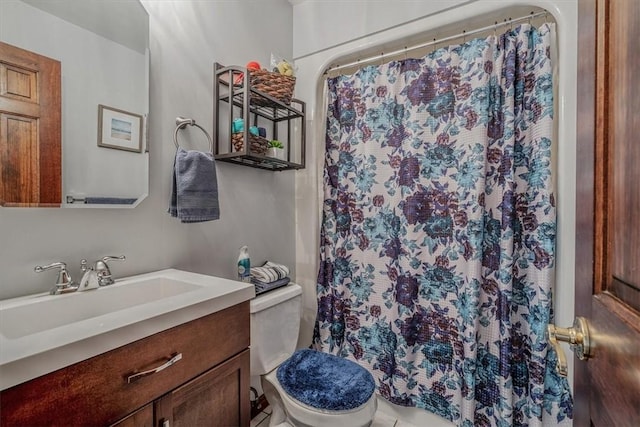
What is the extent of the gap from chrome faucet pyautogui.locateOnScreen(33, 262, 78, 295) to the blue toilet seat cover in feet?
2.67

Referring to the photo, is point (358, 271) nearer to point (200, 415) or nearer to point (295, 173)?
point (295, 173)

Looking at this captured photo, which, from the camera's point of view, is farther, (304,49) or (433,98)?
(304,49)

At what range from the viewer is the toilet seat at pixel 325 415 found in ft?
3.50

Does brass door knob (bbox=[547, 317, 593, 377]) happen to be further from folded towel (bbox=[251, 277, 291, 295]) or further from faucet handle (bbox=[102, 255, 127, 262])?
faucet handle (bbox=[102, 255, 127, 262])

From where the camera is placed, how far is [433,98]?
4.85 feet

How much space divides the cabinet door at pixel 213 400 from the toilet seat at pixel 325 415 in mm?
174

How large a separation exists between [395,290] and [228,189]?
101 centimetres

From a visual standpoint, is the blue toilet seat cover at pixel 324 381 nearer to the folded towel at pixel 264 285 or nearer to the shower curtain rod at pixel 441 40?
the folded towel at pixel 264 285

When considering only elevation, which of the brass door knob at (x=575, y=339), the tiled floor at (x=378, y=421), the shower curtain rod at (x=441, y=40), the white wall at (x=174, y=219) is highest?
the shower curtain rod at (x=441, y=40)

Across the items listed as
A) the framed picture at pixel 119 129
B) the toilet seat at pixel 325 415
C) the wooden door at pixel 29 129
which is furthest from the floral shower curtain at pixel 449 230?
the wooden door at pixel 29 129

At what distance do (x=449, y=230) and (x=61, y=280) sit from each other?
1.53 meters

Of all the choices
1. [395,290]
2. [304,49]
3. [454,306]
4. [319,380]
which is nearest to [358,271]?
[395,290]

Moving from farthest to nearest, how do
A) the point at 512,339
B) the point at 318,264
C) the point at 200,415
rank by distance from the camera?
the point at 318,264 < the point at 512,339 < the point at 200,415

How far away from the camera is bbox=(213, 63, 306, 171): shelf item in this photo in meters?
1.35
